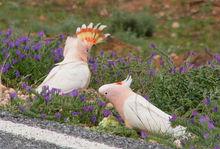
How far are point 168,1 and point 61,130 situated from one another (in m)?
9.94

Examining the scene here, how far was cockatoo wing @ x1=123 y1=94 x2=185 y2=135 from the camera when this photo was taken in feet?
15.6

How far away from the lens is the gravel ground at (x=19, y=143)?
4.12 metres

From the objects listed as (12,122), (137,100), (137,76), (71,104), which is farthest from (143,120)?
(137,76)

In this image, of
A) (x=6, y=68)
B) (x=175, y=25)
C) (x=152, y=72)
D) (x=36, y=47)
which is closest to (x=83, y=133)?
(x=6, y=68)

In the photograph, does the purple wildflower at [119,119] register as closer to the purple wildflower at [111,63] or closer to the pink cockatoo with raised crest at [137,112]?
the pink cockatoo with raised crest at [137,112]

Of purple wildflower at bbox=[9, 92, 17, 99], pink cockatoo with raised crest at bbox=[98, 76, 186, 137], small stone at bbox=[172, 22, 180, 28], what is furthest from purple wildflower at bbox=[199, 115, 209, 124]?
small stone at bbox=[172, 22, 180, 28]

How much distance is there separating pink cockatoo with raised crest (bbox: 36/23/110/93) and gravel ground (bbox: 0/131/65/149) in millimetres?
978

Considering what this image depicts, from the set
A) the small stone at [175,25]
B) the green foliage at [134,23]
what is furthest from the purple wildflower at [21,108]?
the small stone at [175,25]

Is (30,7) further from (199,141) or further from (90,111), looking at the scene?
(199,141)

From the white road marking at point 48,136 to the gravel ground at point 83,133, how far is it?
0.07 meters

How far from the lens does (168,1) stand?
14172 millimetres

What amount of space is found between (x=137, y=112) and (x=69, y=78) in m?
0.73

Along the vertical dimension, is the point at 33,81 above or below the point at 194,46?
above

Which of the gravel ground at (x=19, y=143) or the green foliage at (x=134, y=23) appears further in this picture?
the green foliage at (x=134, y=23)
